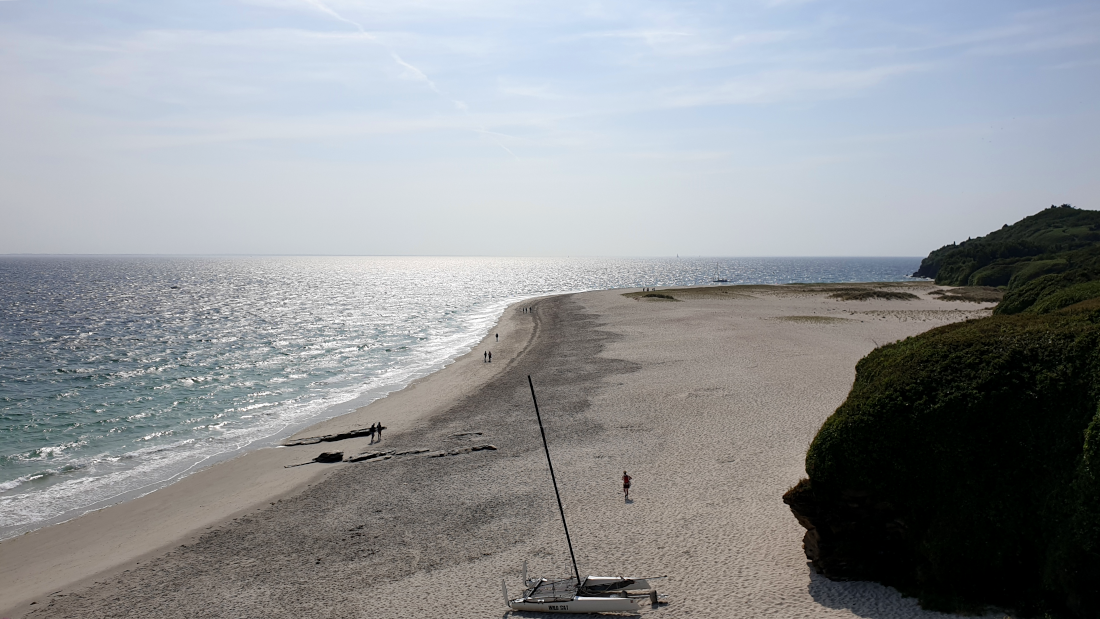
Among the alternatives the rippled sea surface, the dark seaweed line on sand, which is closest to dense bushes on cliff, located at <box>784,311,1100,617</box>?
the dark seaweed line on sand

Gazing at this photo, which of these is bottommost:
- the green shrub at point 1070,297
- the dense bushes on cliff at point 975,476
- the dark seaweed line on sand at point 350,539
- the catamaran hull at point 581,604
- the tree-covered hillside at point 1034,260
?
the dark seaweed line on sand at point 350,539

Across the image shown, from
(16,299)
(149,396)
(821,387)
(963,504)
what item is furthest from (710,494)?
(16,299)

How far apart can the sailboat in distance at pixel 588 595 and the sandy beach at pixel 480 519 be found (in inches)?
17.5

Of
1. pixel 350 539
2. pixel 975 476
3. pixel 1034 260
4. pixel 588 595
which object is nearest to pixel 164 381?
pixel 350 539

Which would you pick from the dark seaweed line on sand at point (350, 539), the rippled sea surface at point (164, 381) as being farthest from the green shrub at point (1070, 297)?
the rippled sea surface at point (164, 381)

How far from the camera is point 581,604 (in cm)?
1370

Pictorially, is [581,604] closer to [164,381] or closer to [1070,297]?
[1070,297]

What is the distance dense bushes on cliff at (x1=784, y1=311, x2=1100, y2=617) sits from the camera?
38.6 ft

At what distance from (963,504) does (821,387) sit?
21231mm

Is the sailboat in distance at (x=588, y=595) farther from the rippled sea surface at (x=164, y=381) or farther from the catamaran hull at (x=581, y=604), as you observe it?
the rippled sea surface at (x=164, y=381)

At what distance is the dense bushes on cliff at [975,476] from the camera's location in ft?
38.6

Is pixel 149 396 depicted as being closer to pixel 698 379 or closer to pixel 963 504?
pixel 698 379

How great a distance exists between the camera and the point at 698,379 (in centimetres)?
3622

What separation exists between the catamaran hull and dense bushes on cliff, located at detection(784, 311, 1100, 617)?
15.1 feet
